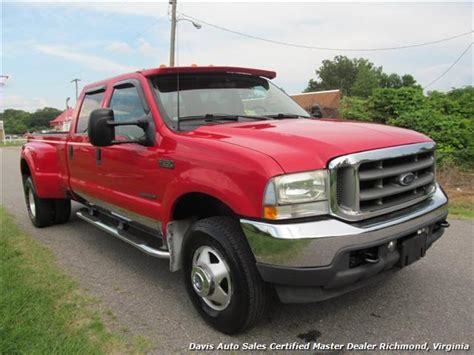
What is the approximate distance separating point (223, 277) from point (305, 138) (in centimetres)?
109

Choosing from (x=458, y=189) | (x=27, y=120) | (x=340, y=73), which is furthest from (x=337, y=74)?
(x=458, y=189)

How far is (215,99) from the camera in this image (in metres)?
3.98

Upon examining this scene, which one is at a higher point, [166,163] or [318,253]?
[166,163]

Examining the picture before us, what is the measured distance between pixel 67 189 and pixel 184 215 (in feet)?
9.17

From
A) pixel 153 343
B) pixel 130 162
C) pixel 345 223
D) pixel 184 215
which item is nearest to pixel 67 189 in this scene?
pixel 130 162

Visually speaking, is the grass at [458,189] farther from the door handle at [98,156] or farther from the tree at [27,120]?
the tree at [27,120]

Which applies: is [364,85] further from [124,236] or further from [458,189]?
[124,236]

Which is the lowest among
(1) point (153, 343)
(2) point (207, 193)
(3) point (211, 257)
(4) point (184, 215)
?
(1) point (153, 343)

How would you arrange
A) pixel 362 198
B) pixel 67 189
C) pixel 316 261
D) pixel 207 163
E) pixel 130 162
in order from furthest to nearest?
pixel 67 189, pixel 130 162, pixel 207 163, pixel 362 198, pixel 316 261

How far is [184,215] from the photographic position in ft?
11.6

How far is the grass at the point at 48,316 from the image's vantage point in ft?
→ 9.77

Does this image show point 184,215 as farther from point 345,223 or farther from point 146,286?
point 345,223

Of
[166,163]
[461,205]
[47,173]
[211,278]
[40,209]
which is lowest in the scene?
[461,205]

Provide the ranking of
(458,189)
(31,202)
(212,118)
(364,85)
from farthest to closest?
(364,85)
(458,189)
(31,202)
(212,118)
